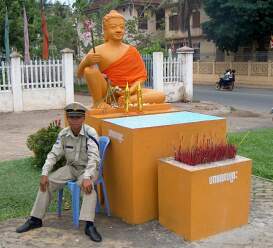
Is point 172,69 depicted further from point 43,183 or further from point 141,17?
point 43,183

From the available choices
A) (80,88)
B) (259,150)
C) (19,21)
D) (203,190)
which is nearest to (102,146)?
(203,190)

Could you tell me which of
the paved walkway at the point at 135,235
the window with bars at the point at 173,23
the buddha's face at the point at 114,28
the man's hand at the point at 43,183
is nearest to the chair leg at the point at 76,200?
the paved walkway at the point at 135,235

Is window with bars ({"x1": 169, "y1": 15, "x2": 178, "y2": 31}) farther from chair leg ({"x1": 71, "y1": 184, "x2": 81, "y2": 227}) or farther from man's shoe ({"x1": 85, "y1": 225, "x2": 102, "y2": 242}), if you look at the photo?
man's shoe ({"x1": 85, "y1": 225, "x2": 102, "y2": 242})

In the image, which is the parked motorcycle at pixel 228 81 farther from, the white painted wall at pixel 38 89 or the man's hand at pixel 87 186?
the man's hand at pixel 87 186

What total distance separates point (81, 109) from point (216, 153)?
4.54 feet

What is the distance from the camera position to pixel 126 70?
625 centimetres

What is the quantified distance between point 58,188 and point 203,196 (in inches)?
57.1

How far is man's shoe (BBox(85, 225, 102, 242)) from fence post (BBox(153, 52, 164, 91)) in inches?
452

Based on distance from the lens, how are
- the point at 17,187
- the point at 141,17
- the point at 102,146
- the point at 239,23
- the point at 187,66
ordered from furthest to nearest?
the point at 239,23 → the point at 141,17 → the point at 187,66 → the point at 17,187 → the point at 102,146

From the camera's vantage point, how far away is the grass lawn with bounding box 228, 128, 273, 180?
6234 mm

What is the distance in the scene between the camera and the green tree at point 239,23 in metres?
24.4

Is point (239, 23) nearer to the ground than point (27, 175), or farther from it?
farther from it

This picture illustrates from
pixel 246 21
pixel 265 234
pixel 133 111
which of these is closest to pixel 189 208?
pixel 265 234

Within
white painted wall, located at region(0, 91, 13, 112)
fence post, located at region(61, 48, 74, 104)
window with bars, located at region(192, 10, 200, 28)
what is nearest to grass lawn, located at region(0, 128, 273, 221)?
white painted wall, located at region(0, 91, 13, 112)
